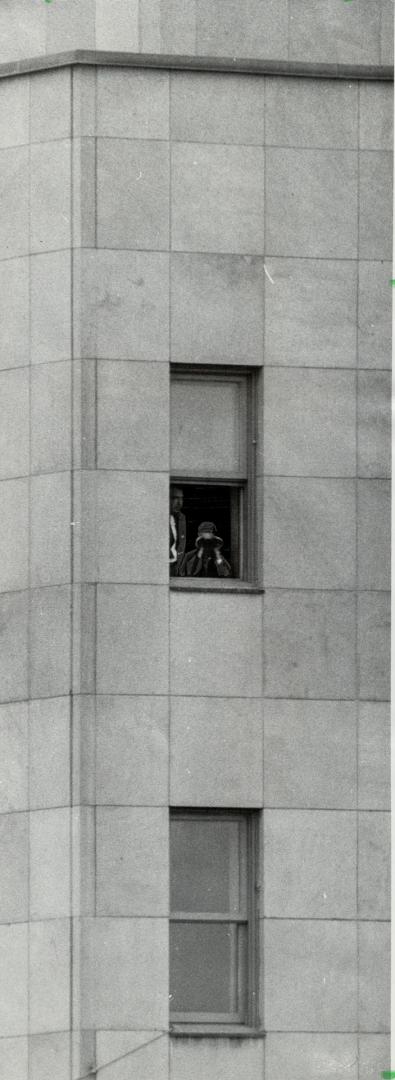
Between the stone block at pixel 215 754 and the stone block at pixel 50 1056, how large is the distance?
2.85m

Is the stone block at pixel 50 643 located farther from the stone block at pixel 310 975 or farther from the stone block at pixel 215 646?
the stone block at pixel 310 975

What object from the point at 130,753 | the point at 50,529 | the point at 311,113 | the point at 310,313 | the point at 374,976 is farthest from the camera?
the point at 311,113

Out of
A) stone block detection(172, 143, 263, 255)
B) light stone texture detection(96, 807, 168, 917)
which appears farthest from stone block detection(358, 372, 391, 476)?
light stone texture detection(96, 807, 168, 917)

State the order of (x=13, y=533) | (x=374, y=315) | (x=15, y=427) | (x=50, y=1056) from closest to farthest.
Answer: (x=50, y=1056)
(x=13, y=533)
(x=15, y=427)
(x=374, y=315)

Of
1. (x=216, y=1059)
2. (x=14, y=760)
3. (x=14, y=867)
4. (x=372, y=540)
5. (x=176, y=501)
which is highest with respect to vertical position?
(x=176, y=501)

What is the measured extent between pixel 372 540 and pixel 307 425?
1.49 meters

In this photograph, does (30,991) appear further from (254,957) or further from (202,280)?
(202,280)

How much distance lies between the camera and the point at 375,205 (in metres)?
29.3

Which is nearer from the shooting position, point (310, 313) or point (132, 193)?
point (132, 193)

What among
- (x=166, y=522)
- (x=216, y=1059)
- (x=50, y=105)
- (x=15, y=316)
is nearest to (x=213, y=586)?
(x=166, y=522)

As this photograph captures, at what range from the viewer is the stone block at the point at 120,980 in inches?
1094

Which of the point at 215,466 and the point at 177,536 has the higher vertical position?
the point at 215,466

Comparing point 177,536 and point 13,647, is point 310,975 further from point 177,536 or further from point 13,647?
point 177,536

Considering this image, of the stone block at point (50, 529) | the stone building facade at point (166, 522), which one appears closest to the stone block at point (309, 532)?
the stone building facade at point (166, 522)
